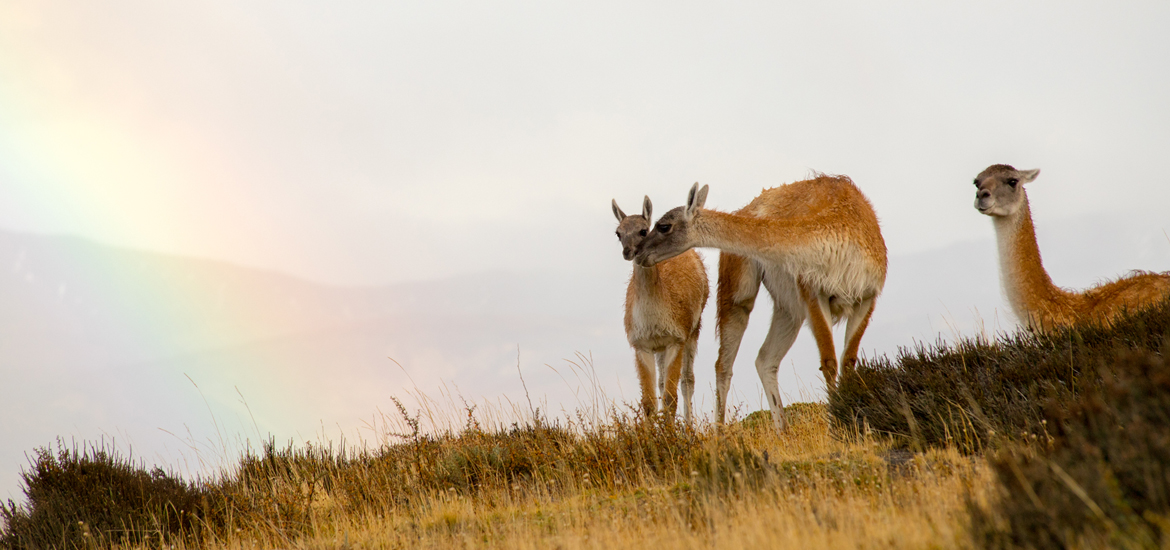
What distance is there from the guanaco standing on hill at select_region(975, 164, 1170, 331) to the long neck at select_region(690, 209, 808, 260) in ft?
7.47

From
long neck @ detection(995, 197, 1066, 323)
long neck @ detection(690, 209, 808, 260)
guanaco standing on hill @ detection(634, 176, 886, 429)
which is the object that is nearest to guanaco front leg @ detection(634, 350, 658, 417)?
guanaco standing on hill @ detection(634, 176, 886, 429)

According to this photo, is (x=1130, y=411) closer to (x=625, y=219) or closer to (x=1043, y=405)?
(x=1043, y=405)

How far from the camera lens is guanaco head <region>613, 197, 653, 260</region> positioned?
8.48 m

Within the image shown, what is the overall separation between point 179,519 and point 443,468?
7.49ft

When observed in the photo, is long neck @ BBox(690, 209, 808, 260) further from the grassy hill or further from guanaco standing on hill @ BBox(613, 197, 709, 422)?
the grassy hill

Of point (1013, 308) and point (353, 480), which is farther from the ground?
point (1013, 308)

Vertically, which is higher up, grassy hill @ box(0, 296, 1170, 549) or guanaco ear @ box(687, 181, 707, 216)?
guanaco ear @ box(687, 181, 707, 216)

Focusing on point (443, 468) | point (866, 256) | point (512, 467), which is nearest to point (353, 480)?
point (443, 468)

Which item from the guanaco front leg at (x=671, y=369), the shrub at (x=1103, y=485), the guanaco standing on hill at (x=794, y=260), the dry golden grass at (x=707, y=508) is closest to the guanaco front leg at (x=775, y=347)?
the guanaco standing on hill at (x=794, y=260)

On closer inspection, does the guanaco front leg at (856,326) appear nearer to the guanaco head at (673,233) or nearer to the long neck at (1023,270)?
the long neck at (1023,270)

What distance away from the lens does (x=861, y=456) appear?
5906 mm

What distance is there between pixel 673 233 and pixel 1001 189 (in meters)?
3.60

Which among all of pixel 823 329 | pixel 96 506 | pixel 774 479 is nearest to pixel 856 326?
→ pixel 823 329

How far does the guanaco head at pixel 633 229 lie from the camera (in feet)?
27.8
